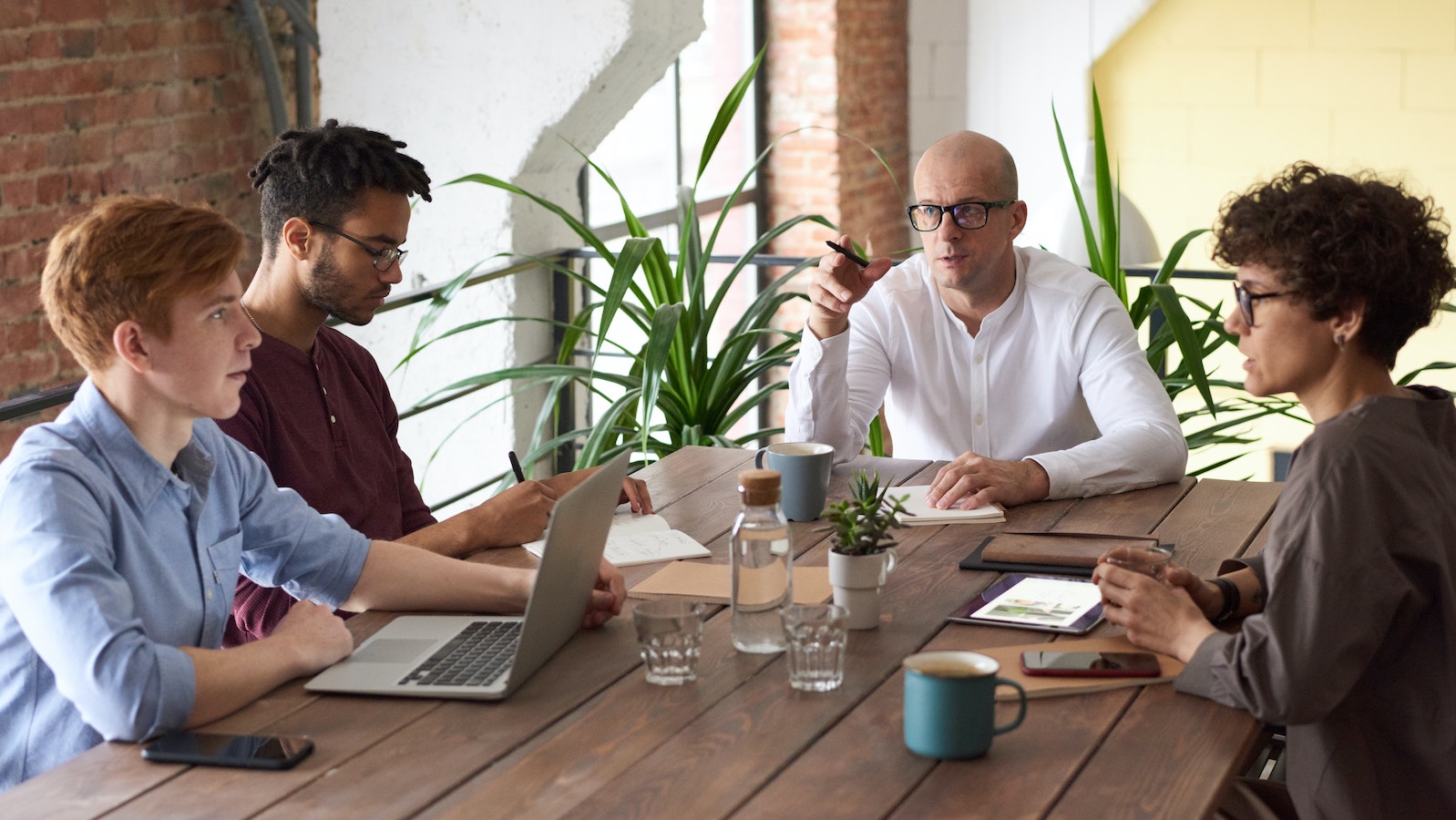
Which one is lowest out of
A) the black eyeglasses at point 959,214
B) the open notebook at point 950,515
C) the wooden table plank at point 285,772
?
the wooden table plank at point 285,772

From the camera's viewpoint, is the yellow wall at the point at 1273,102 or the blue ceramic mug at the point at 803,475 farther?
the yellow wall at the point at 1273,102

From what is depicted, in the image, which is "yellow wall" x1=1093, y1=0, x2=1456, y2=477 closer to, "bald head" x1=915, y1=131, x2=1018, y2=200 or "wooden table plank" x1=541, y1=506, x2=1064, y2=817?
"bald head" x1=915, y1=131, x2=1018, y2=200

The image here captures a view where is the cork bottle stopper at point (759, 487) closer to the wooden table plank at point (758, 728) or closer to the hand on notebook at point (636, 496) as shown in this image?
the wooden table plank at point (758, 728)

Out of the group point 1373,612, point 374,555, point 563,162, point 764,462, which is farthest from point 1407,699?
point 563,162

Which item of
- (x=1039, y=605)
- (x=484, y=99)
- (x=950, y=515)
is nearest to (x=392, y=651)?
(x=1039, y=605)

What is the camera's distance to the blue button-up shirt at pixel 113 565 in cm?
138

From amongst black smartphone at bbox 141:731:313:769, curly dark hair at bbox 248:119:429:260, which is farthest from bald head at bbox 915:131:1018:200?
black smartphone at bbox 141:731:313:769

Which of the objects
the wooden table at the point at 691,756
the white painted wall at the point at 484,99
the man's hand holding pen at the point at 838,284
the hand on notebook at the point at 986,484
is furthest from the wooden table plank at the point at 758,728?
the white painted wall at the point at 484,99

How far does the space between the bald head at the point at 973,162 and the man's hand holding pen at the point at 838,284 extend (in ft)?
0.84

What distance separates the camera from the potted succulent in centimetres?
168

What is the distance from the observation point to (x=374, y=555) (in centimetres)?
183

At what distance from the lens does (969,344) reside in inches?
109

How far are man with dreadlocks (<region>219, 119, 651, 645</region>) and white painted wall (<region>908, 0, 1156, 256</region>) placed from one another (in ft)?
13.0

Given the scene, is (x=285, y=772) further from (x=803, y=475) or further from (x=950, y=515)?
(x=950, y=515)
